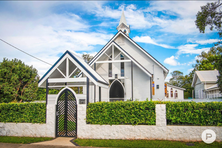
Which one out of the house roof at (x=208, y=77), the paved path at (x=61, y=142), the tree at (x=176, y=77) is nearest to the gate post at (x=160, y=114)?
the paved path at (x=61, y=142)

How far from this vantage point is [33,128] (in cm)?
1102

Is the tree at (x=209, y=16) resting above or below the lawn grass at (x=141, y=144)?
above

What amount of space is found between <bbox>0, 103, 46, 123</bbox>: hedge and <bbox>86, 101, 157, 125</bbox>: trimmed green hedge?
119 inches

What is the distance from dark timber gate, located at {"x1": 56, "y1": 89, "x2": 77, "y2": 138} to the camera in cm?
1064

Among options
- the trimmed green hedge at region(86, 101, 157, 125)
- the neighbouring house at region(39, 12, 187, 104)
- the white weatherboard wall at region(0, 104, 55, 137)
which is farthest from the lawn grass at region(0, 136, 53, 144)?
the neighbouring house at region(39, 12, 187, 104)

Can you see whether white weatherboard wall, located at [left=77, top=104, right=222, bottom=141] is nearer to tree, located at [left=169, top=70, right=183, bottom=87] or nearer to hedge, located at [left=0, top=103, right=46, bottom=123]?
hedge, located at [left=0, top=103, right=46, bottom=123]

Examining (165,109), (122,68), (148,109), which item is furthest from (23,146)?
(122,68)

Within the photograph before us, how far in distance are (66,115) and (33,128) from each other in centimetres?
229

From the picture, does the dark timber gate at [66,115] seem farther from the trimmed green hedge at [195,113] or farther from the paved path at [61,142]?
the trimmed green hedge at [195,113]

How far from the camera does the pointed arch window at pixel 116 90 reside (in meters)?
18.8

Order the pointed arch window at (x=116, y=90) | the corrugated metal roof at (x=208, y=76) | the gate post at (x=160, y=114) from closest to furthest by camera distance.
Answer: the gate post at (x=160, y=114), the pointed arch window at (x=116, y=90), the corrugated metal roof at (x=208, y=76)

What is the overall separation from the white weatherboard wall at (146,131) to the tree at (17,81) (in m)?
13.3

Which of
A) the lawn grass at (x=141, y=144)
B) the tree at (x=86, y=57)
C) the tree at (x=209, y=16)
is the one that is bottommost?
the lawn grass at (x=141, y=144)

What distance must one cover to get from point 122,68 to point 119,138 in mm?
10641
